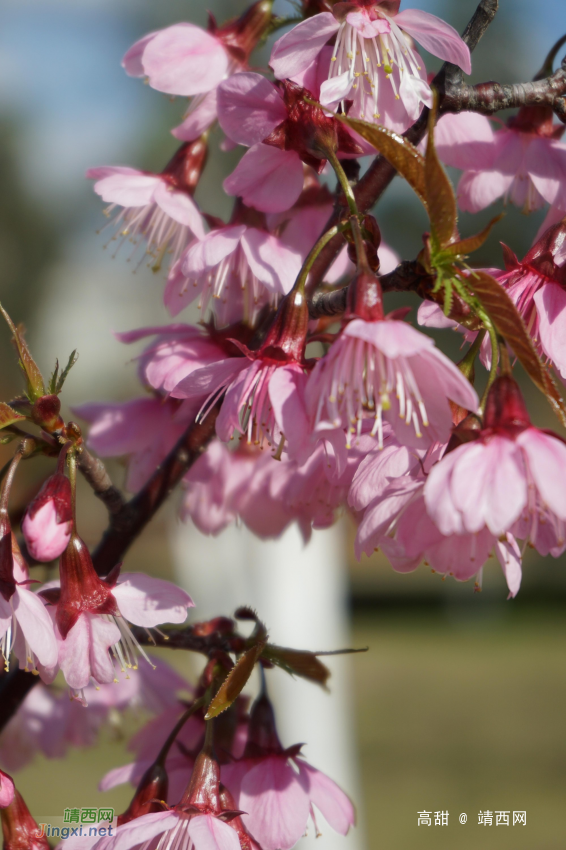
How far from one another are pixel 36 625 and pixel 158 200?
1.49 feet

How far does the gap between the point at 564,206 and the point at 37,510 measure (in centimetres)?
55

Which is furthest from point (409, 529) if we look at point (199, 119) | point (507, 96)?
point (199, 119)

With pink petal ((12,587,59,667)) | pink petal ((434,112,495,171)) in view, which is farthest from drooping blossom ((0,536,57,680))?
pink petal ((434,112,495,171))

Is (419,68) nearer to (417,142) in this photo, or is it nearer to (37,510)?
(417,142)

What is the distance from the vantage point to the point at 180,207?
32.0 inches

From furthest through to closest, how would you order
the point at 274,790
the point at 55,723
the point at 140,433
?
1. the point at 55,723
2. the point at 140,433
3. the point at 274,790

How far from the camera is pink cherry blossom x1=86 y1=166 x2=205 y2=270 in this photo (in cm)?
80

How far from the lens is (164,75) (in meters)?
0.77

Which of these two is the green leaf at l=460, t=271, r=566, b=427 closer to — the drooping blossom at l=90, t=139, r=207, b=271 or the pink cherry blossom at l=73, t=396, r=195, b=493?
the drooping blossom at l=90, t=139, r=207, b=271

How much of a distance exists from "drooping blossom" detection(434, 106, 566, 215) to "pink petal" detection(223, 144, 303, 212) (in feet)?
0.54

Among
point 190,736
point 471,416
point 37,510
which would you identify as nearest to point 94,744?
point 190,736

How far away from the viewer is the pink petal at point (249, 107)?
62cm

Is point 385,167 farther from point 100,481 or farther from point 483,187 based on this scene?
point 100,481

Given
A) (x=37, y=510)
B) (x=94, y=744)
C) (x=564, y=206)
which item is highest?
(x=564, y=206)
